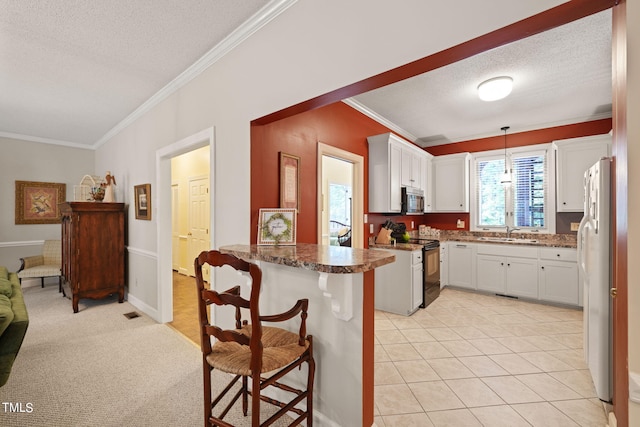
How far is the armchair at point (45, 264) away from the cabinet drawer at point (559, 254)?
7.43 m

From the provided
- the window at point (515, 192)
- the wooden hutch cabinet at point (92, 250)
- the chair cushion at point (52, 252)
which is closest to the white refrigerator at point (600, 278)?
the window at point (515, 192)

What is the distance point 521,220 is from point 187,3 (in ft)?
17.6

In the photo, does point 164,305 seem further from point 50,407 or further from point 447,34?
point 447,34

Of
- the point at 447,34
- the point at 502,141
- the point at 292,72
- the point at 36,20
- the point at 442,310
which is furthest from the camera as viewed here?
the point at 502,141

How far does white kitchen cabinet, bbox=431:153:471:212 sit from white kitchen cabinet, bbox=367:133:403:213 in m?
1.69

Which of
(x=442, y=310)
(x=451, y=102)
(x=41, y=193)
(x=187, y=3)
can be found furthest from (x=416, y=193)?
(x=41, y=193)

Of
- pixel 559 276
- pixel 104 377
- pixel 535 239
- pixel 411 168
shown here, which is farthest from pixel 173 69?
pixel 535 239

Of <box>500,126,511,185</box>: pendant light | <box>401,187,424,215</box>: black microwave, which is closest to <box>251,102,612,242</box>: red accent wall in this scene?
<box>500,126,511,185</box>: pendant light

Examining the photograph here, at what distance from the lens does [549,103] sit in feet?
12.0

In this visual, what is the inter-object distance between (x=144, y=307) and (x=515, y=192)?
19.7 ft

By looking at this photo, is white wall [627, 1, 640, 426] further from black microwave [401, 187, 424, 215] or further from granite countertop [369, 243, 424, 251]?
black microwave [401, 187, 424, 215]

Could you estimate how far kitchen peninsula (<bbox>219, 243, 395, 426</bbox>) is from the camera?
4.86 ft

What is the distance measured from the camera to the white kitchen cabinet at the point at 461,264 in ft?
15.6

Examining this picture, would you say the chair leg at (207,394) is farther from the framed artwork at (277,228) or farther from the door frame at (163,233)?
the door frame at (163,233)
